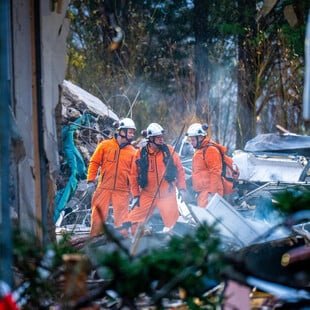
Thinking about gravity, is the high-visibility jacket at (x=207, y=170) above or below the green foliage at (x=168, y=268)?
below

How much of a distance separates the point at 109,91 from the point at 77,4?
3.84 m

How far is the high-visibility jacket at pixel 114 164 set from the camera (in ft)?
39.0

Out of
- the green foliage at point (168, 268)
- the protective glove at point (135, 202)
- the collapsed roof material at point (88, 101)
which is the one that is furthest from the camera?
the collapsed roof material at point (88, 101)

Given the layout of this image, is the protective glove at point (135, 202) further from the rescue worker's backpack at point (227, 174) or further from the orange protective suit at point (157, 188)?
the rescue worker's backpack at point (227, 174)

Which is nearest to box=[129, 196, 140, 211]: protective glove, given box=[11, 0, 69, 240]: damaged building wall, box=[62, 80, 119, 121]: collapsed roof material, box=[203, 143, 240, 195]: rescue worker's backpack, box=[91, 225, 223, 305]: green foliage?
box=[203, 143, 240, 195]: rescue worker's backpack

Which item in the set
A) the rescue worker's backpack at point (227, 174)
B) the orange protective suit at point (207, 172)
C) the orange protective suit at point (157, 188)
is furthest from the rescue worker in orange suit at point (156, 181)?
the rescue worker's backpack at point (227, 174)

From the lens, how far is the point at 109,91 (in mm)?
23156

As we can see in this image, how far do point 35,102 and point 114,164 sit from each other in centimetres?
578

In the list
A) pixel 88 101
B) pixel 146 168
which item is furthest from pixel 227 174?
pixel 88 101

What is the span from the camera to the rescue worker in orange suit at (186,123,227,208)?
12289mm

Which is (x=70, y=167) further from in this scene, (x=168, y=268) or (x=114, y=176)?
(x=168, y=268)

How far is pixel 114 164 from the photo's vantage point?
11.9 m

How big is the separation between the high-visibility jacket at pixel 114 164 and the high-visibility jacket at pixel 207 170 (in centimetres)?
116

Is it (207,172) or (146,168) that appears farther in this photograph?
(207,172)
